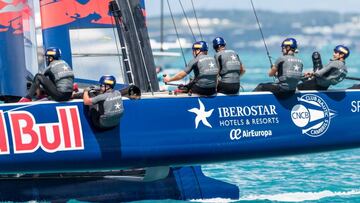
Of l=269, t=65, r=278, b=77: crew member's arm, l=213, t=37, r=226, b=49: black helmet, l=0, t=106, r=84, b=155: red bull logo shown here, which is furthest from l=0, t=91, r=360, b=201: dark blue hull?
l=213, t=37, r=226, b=49: black helmet

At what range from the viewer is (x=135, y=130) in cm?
1263

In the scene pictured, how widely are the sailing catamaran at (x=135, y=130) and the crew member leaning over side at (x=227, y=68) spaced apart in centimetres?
14

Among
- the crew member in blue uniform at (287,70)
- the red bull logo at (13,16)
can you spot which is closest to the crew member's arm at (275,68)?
the crew member in blue uniform at (287,70)

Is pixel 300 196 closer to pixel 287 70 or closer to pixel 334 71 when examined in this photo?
pixel 334 71

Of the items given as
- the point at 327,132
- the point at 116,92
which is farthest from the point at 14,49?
the point at 327,132

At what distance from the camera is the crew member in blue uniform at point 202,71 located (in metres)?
12.8

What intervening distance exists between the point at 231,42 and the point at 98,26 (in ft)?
433

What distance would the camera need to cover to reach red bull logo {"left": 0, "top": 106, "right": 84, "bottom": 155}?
12.2 meters

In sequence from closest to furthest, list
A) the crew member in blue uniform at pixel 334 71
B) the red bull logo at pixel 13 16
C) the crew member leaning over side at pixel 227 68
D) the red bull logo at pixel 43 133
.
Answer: the red bull logo at pixel 43 133, the crew member leaning over side at pixel 227 68, the crew member in blue uniform at pixel 334 71, the red bull logo at pixel 13 16

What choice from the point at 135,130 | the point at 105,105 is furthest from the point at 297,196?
the point at 105,105

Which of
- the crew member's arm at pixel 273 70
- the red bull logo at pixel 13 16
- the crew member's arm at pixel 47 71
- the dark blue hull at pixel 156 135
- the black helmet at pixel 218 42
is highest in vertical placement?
the red bull logo at pixel 13 16

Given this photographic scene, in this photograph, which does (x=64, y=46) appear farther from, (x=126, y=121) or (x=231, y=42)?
(x=231, y=42)

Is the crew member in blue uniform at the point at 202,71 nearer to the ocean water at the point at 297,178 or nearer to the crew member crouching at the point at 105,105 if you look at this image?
the crew member crouching at the point at 105,105

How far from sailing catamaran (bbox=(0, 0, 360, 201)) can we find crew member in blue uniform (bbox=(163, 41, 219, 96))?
0.12m
